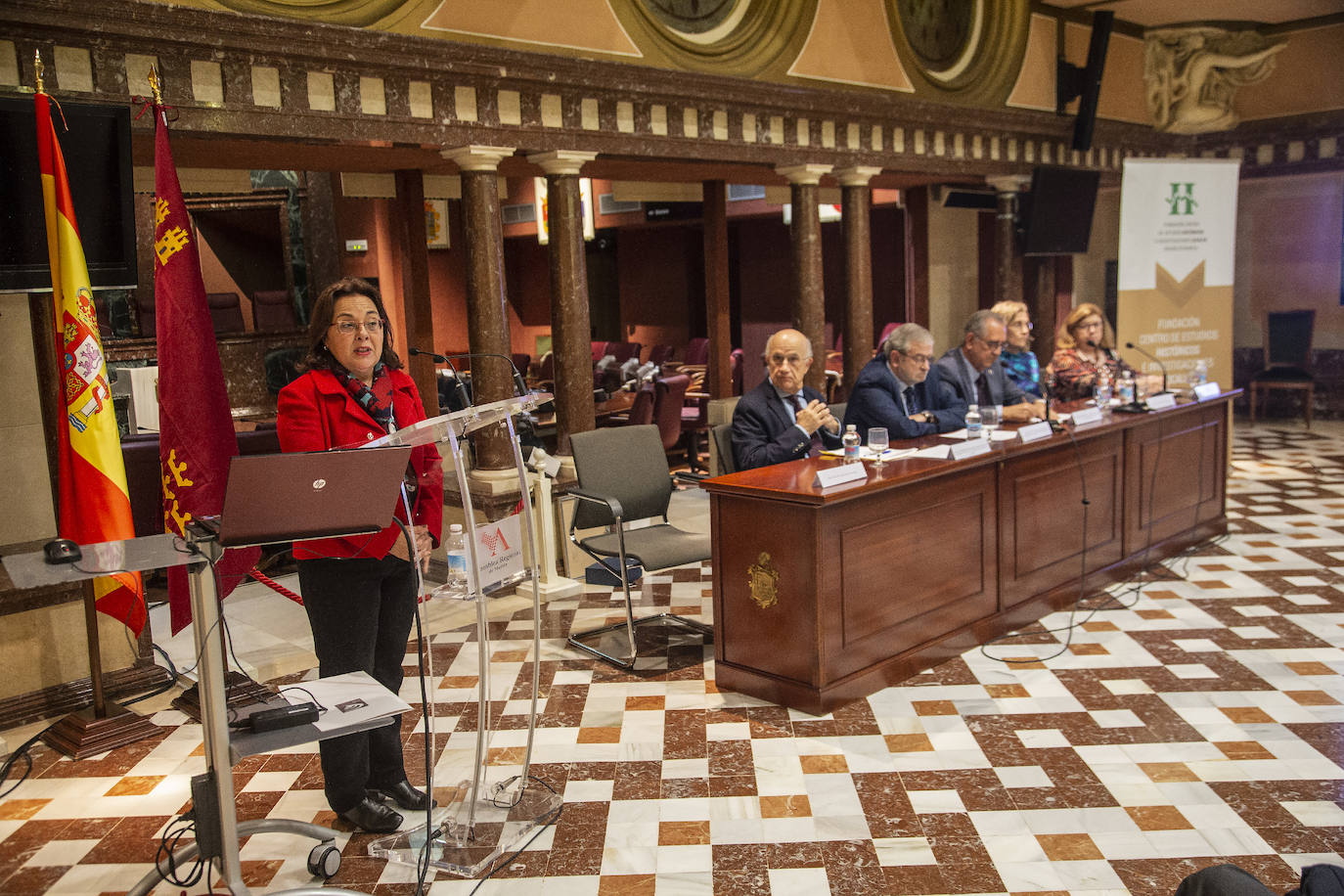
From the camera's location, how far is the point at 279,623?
5.58m

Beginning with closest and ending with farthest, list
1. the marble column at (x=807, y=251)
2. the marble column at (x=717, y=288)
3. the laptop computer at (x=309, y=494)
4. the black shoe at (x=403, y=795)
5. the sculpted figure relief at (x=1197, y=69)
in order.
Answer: the laptop computer at (x=309, y=494)
the black shoe at (x=403, y=795)
the marble column at (x=807, y=251)
the marble column at (x=717, y=288)
the sculpted figure relief at (x=1197, y=69)

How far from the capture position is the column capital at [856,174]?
7.95m

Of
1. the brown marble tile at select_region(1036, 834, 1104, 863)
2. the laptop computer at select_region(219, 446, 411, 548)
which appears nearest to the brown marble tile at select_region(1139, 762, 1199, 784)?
the brown marble tile at select_region(1036, 834, 1104, 863)

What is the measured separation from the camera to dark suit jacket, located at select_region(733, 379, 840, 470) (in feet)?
15.9

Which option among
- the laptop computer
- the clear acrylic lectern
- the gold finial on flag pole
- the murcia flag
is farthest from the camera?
the gold finial on flag pole

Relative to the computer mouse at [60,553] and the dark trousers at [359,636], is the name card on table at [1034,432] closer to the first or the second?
the dark trousers at [359,636]

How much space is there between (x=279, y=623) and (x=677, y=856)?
322 cm

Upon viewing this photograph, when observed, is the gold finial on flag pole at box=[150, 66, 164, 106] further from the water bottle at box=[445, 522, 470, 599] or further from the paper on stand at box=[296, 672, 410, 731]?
the paper on stand at box=[296, 672, 410, 731]

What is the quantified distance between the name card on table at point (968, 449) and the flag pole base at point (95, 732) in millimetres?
3486

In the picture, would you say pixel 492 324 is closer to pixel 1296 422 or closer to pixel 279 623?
pixel 279 623

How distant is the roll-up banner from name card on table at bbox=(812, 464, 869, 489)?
181 inches

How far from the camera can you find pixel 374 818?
10.8 ft

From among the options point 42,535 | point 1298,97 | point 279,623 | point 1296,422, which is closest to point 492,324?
point 279,623

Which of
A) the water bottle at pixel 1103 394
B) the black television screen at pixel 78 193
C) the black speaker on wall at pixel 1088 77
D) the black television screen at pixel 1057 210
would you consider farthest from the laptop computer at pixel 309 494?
the black speaker on wall at pixel 1088 77
